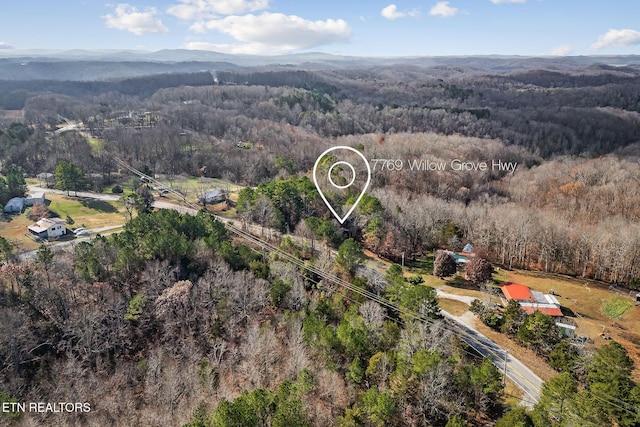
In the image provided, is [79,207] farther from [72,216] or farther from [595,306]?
[595,306]

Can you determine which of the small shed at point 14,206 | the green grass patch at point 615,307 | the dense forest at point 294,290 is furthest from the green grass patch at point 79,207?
the green grass patch at point 615,307

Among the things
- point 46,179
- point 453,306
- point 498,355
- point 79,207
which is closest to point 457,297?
point 453,306

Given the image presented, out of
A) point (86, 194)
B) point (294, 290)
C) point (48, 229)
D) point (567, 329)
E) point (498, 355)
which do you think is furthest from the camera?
point (86, 194)

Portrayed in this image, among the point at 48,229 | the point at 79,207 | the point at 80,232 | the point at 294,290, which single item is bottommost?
the point at 294,290

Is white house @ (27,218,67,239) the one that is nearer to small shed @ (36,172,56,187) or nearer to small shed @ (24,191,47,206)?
small shed @ (24,191,47,206)

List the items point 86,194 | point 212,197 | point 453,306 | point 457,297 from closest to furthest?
point 453,306
point 457,297
point 212,197
point 86,194

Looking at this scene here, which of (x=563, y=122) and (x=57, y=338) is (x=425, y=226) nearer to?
(x=57, y=338)

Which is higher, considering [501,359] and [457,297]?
[501,359]
